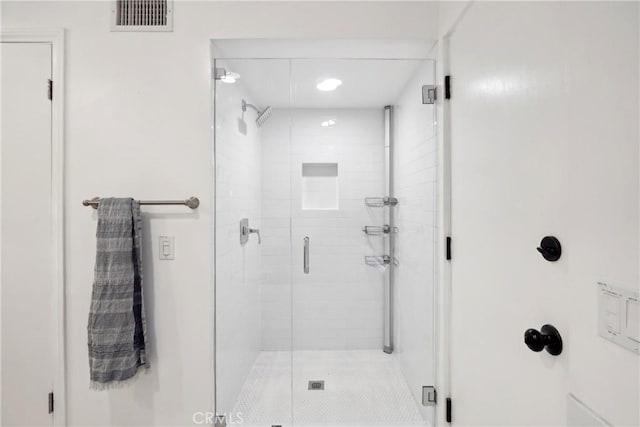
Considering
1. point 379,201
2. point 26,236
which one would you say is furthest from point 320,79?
point 26,236

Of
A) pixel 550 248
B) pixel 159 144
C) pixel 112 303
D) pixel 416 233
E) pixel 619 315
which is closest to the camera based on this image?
pixel 619 315

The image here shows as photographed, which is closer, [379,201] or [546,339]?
[546,339]

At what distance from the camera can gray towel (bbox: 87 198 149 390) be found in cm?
147

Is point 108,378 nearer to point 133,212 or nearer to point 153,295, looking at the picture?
point 153,295

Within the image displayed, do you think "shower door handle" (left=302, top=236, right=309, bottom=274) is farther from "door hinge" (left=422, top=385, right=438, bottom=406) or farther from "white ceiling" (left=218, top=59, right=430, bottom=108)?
"door hinge" (left=422, top=385, right=438, bottom=406)

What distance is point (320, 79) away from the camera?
181 centimetres

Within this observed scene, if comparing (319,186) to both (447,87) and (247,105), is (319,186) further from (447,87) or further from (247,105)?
(447,87)

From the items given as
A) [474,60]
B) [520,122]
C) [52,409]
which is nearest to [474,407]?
[520,122]

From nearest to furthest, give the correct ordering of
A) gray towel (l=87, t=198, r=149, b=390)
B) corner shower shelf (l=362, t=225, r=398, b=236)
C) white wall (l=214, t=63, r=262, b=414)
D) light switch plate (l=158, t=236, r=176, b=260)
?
gray towel (l=87, t=198, r=149, b=390), light switch plate (l=158, t=236, r=176, b=260), white wall (l=214, t=63, r=262, b=414), corner shower shelf (l=362, t=225, r=398, b=236)

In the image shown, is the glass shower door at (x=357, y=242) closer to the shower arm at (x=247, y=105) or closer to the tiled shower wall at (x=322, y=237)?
the tiled shower wall at (x=322, y=237)

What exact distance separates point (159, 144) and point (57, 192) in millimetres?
554

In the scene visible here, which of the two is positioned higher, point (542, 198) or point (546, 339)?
point (542, 198)

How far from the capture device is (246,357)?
6.24ft

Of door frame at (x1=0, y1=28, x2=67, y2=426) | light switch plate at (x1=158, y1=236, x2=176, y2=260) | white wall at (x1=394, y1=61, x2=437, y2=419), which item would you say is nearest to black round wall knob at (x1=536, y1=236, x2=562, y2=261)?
white wall at (x1=394, y1=61, x2=437, y2=419)
